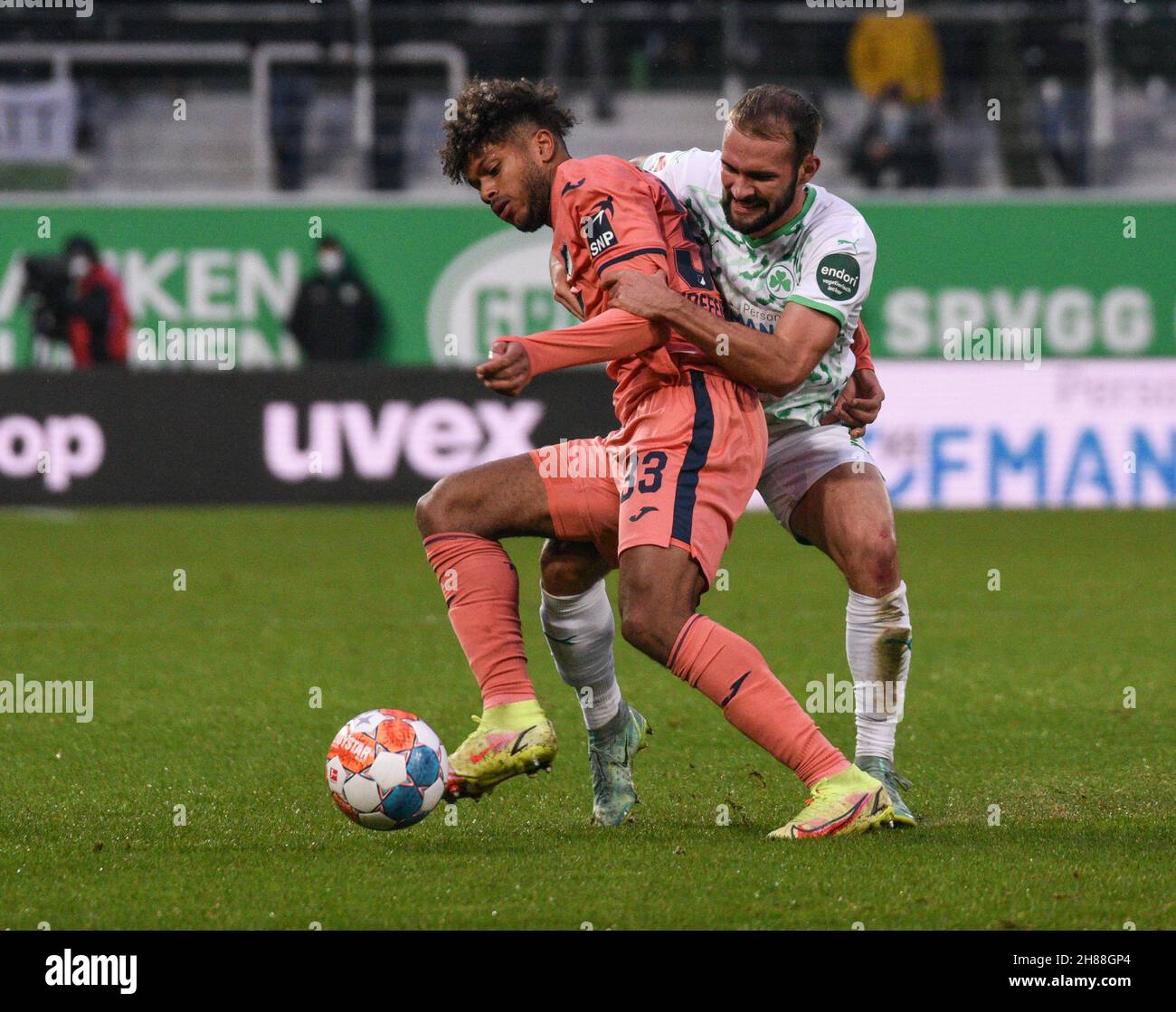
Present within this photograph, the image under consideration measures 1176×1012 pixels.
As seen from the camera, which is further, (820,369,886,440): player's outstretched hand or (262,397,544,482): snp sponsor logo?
(262,397,544,482): snp sponsor logo

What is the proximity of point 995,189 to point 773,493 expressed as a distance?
14434 millimetres

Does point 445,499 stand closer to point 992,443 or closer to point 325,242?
point 992,443

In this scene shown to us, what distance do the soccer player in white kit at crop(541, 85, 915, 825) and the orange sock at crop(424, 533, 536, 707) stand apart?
14 centimetres

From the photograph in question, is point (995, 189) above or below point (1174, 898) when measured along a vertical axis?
above

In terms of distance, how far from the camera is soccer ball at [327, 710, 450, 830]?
4504 mm

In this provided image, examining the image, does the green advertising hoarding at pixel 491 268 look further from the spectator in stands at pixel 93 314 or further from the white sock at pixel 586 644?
the white sock at pixel 586 644

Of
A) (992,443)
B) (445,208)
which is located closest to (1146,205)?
(992,443)

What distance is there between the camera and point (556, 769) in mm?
5734

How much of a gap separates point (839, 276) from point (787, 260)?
30cm

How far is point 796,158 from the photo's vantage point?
15.2 ft
